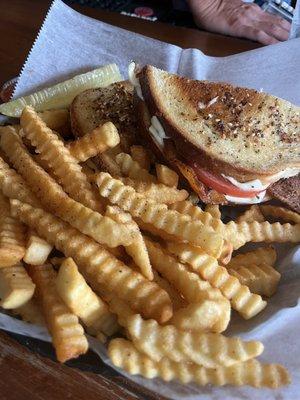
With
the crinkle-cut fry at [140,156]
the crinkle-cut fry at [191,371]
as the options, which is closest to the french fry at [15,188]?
the crinkle-cut fry at [140,156]

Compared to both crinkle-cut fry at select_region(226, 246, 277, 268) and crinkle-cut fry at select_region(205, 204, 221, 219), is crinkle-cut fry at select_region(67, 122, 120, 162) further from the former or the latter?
crinkle-cut fry at select_region(226, 246, 277, 268)

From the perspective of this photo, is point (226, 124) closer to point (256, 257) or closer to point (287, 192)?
point (287, 192)

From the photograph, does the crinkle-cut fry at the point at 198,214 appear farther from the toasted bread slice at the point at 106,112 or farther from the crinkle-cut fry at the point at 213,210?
the toasted bread slice at the point at 106,112

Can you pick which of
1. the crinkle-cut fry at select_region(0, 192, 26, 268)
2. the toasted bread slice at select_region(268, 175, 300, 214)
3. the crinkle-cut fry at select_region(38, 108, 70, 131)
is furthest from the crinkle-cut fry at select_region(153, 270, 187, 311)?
the crinkle-cut fry at select_region(38, 108, 70, 131)

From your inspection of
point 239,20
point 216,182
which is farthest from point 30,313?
point 239,20

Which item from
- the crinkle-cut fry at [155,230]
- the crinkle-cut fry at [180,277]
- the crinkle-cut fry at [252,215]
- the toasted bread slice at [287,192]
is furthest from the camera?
the toasted bread slice at [287,192]

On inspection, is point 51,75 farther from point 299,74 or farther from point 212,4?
point 212,4

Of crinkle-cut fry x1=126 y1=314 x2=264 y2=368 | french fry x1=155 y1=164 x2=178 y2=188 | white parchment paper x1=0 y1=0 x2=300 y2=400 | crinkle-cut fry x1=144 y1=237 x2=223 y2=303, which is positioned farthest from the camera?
white parchment paper x1=0 y1=0 x2=300 y2=400
